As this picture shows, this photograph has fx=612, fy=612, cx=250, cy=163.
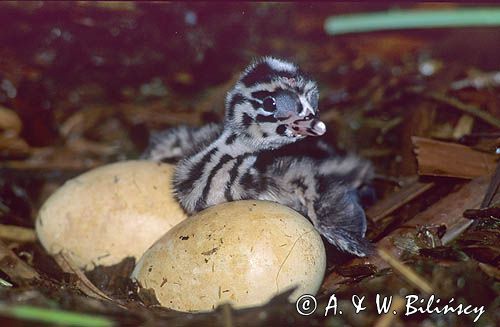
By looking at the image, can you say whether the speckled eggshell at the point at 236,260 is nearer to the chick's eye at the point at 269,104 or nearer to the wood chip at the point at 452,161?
the chick's eye at the point at 269,104

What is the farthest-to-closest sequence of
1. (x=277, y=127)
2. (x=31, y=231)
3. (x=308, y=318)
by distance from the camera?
1. (x=31, y=231)
2. (x=277, y=127)
3. (x=308, y=318)

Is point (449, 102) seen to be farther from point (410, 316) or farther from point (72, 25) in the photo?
point (72, 25)

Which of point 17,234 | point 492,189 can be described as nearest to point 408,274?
point 492,189

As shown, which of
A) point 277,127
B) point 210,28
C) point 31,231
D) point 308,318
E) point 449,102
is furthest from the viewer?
point 210,28

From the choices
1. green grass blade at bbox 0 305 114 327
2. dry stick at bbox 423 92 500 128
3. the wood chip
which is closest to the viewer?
green grass blade at bbox 0 305 114 327

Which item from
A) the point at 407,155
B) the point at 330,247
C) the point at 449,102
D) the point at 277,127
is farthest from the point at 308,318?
the point at 449,102

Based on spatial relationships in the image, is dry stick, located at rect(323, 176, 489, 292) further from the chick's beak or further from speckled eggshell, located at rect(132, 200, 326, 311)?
the chick's beak

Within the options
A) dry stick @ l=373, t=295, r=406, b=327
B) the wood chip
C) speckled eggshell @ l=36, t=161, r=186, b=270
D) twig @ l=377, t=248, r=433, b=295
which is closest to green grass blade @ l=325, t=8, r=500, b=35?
the wood chip
